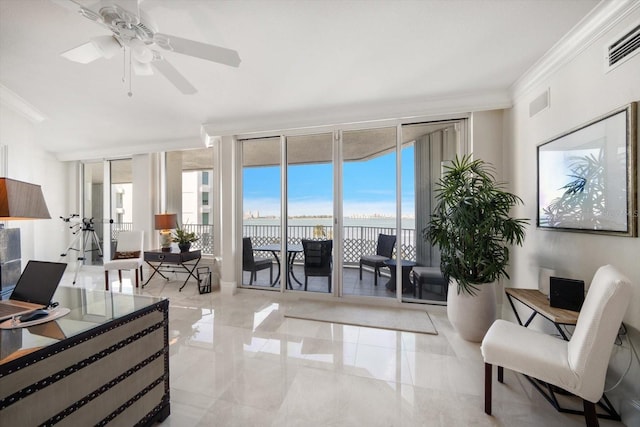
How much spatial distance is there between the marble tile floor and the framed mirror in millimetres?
1304

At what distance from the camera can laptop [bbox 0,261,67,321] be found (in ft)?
4.77

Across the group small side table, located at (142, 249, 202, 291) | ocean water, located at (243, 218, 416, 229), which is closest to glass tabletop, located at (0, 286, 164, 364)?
small side table, located at (142, 249, 202, 291)

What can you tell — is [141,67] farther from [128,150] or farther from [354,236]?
[128,150]

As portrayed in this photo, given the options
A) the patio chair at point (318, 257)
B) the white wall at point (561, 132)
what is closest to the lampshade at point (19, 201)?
the patio chair at point (318, 257)

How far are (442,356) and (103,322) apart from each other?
8.49ft

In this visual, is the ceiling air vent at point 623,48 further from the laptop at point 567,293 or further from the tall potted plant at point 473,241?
the laptop at point 567,293

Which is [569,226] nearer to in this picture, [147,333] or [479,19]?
[479,19]

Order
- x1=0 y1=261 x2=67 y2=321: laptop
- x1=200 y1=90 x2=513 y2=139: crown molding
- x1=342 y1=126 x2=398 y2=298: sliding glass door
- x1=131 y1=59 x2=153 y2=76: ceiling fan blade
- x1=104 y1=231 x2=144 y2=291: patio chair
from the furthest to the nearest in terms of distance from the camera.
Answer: x1=104 y1=231 x2=144 y2=291: patio chair < x1=342 y1=126 x2=398 y2=298: sliding glass door < x1=200 y1=90 x2=513 y2=139: crown molding < x1=131 y1=59 x2=153 y2=76: ceiling fan blade < x1=0 y1=261 x2=67 y2=321: laptop

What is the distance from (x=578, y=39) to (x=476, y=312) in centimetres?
245

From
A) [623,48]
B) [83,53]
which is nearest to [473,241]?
[623,48]

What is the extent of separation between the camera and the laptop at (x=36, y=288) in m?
1.45

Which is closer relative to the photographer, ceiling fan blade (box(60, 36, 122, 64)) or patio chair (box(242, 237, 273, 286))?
ceiling fan blade (box(60, 36, 122, 64))

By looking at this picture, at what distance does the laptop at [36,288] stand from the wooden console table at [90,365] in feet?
0.35

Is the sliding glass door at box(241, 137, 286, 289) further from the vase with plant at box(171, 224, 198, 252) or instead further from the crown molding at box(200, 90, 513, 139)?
the vase with plant at box(171, 224, 198, 252)
